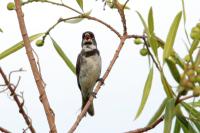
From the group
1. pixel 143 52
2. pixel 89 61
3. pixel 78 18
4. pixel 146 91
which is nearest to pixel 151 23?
pixel 143 52

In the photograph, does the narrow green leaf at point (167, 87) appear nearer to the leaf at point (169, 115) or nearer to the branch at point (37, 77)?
the leaf at point (169, 115)

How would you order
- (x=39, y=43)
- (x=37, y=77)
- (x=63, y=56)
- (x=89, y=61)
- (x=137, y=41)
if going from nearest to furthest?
1. (x=37, y=77)
2. (x=137, y=41)
3. (x=39, y=43)
4. (x=63, y=56)
5. (x=89, y=61)

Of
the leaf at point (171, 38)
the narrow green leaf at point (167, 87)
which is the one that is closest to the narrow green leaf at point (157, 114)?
the narrow green leaf at point (167, 87)

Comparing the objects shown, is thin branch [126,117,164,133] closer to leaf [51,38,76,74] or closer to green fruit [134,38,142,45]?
green fruit [134,38,142,45]

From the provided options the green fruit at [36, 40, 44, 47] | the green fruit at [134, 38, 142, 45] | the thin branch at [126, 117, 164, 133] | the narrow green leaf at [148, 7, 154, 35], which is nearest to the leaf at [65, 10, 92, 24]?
the green fruit at [36, 40, 44, 47]

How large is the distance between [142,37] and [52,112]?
0.47 m

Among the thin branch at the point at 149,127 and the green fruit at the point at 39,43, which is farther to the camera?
the green fruit at the point at 39,43

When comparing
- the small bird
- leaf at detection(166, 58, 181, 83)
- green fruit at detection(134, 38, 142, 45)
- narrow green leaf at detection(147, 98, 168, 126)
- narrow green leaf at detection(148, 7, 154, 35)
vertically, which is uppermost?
narrow green leaf at detection(148, 7, 154, 35)

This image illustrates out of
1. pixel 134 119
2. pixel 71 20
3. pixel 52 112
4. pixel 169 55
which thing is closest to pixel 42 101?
pixel 52 112

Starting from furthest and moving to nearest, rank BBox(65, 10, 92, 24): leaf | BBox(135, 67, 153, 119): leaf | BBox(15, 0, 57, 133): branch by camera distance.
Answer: BBox(65, 10, 92, 24): leaf, BBox(135, 67, 153, 119): leaf, BBox(15, 0, 57, 133): branch

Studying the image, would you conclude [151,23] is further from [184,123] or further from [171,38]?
[184,123]

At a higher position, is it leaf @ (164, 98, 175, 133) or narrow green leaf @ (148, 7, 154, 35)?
narrow green leaf @ (148, 7, 154, 35)

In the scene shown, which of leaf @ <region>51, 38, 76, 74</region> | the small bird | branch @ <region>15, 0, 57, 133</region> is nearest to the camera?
branch @ <region>15, 0, 57, 133</region>

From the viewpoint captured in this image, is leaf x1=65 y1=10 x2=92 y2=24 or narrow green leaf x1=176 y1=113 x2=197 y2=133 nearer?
narrow green leaf x1=176 y1=113 x2=197 y2=133
